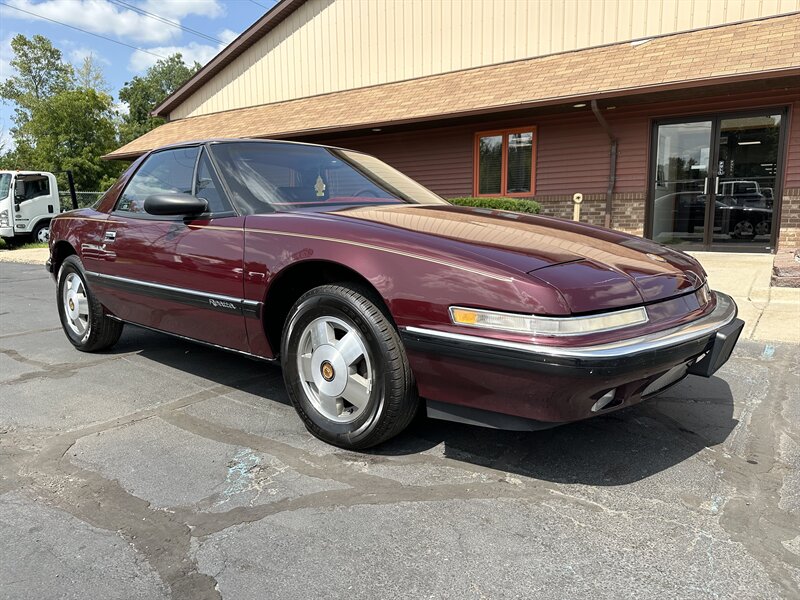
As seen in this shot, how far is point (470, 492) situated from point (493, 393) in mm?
452

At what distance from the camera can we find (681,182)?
10.2 m

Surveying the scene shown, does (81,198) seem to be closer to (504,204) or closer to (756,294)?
(504,204)

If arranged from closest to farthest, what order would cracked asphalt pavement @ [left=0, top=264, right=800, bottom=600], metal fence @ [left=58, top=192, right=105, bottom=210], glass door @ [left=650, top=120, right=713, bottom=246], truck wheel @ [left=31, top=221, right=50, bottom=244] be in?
1. cracked asphalt pavement @ [left=0, top=264, right=800, bottom=600]
2. glass door @ [left=650, top=120, right=713, bottom=246]
3. truck wheel @ [left=31, top=221, right=50, bottom=244]
4. metal fence @ [left=58, top=192, right=105, bottom=210]

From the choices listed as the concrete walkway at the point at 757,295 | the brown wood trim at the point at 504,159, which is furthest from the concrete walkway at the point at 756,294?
the brown wood trim at the point at 504,159

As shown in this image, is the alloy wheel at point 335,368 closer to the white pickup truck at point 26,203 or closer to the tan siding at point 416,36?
the tan siding at point 416,36

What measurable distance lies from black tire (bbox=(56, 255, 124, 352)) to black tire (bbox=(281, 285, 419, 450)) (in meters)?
2.15

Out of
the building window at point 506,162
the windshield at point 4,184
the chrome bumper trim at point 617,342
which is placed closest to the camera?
the chrome bumper trim at point 617,342

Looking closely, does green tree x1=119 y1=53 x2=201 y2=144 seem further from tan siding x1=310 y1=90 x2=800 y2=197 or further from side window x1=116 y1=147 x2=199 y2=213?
side window x1=116 y1=147 x2=199 y2=213

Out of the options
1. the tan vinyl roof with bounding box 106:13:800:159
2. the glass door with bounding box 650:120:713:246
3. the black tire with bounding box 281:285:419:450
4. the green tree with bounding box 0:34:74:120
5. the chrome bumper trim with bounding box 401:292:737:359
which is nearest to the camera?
the chrome bumper trim with bounding box 401:292:737:359

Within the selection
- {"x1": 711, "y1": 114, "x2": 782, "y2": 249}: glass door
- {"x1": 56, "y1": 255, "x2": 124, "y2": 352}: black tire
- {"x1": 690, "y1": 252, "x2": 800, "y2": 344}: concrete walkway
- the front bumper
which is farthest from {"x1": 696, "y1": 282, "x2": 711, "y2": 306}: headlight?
{"x1": 711, "y1": 114, "x2": 782, "y2": 249}: glass door

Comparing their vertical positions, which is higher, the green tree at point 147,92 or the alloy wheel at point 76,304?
the green tree at point 147,92

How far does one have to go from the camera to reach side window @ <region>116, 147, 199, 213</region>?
3.58 m

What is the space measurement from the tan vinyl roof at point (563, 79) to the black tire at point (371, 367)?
26.7ft

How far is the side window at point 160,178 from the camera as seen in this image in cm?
358
